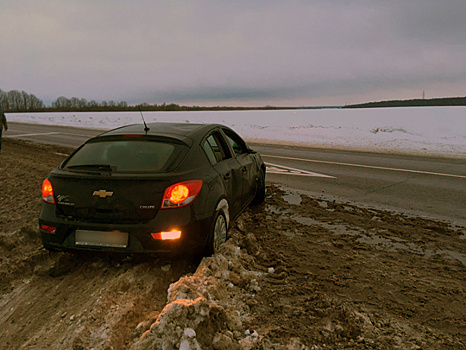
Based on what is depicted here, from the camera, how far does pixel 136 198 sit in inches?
120

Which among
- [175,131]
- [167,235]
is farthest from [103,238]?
[175,131]

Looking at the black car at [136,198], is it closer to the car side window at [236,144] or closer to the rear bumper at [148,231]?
the rear bumper at [148,231]

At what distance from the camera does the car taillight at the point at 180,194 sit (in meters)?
3.07

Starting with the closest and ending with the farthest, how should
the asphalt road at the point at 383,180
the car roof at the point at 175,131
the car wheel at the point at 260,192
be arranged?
the car roof at the point at 175,131 < the car wheel at the point at 260,192 < the asphalt road at the point at 383,180

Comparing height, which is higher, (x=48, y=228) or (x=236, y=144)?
(x=236, y=144)

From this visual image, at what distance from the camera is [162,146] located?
11.6 ft

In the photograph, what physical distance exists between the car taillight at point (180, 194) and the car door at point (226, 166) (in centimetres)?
63

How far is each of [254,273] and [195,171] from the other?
47.1 inches

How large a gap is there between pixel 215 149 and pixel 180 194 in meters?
1.20

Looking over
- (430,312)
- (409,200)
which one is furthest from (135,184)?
(409,200)

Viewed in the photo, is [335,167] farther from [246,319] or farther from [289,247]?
[246,319]

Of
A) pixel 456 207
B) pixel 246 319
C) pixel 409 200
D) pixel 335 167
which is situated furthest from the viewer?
pixel 335 167

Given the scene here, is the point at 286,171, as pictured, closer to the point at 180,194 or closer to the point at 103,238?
the point at 180,194

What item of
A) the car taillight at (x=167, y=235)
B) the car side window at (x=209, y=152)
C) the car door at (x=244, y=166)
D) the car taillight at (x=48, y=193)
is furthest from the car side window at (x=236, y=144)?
the car taillight at (x=48, y=193)
